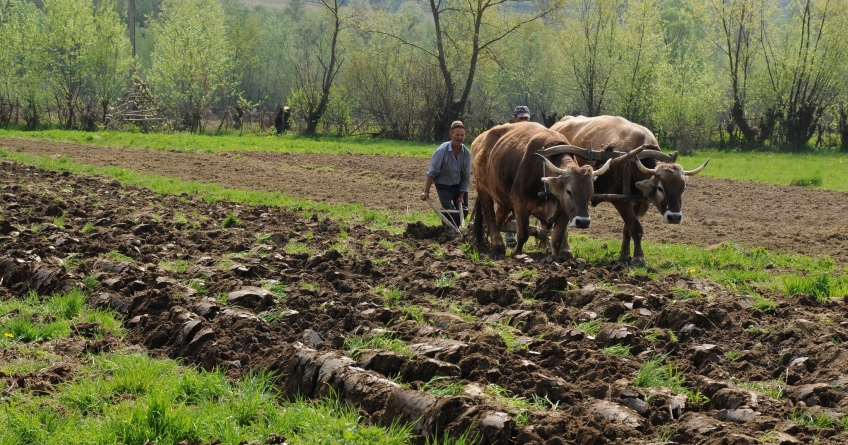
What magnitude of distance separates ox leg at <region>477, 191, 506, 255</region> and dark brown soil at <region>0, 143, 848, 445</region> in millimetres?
554

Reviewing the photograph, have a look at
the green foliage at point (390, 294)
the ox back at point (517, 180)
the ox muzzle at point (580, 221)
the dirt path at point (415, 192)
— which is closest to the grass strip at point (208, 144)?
the dirt path at point (415, 192)

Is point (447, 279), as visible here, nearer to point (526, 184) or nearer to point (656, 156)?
point (526, 184)

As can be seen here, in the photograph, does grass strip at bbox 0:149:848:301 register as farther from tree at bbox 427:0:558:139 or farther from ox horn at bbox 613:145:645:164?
tree at bbox 427:0:558:139

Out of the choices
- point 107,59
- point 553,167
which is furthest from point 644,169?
point 107,59

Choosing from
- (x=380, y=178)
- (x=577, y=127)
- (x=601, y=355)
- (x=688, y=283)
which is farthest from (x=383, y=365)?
(x=380, y=178)

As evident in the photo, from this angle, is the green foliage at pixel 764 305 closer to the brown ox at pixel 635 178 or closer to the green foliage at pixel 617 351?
the green foliage at pixel 617 351

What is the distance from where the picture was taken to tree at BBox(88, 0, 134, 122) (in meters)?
43.8

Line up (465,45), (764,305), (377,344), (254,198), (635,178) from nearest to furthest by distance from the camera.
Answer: (377,344), (764,305), (635,178), (254,198), (465,45)

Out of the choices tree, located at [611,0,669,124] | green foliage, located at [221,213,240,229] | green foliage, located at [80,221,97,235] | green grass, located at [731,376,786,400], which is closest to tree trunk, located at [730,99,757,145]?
tree, located at [611,0,669,124]

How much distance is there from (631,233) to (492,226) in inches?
81.3

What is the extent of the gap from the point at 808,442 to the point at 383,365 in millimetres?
2610

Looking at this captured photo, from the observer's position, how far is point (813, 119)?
41.4m

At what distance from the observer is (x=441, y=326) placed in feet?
23.7

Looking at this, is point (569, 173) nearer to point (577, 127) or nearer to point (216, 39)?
point (577, 127)
